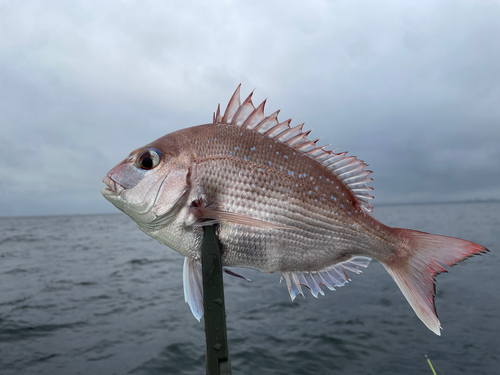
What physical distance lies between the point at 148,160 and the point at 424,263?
2163 millimetres

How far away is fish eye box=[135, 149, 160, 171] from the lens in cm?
201

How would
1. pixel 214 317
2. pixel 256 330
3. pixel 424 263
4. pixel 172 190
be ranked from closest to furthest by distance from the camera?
pixel 214 317
pixel 172 190
pixel 424 263
pixel 256 330

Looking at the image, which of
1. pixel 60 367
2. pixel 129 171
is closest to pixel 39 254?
pixel 60 367

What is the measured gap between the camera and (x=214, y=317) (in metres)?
1.56

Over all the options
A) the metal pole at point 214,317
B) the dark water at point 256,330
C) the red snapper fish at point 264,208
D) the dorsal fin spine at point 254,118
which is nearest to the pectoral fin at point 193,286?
the red snapper fish at point 264,208

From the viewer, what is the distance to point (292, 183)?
2.07 metres

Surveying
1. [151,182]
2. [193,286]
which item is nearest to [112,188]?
[151,182]

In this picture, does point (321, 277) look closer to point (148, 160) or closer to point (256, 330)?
point (148, 160)

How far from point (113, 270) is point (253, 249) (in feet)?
122

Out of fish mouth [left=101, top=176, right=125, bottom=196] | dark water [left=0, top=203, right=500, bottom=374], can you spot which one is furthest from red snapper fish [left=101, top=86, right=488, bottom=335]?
dark water [left=0, top=203, right=500, bottom=374]

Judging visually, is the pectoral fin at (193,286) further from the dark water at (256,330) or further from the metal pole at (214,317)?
the dark water at (256,330)

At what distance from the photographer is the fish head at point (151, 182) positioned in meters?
1.93

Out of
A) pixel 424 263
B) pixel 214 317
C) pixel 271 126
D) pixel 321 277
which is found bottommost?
pixel 214 317

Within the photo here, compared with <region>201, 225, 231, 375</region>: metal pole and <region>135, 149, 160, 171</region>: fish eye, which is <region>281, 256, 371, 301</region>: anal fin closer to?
<region>201, 225, 231, 375</region>: metal pole
